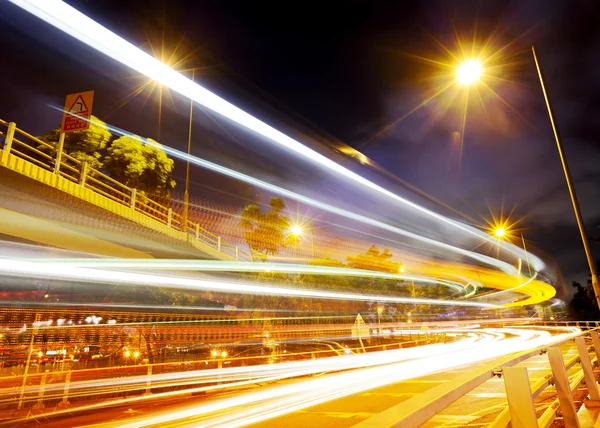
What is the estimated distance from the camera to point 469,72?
13.0m

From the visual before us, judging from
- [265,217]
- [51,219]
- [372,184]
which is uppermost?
[265,217]

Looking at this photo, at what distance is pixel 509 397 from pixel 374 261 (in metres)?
48.2

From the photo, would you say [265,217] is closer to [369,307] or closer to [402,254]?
[402,254]

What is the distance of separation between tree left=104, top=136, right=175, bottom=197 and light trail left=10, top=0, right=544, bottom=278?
13.2 m

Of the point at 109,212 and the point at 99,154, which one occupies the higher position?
the point at 99,154

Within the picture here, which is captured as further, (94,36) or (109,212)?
(109,212)

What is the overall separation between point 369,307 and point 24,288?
42.7 metres

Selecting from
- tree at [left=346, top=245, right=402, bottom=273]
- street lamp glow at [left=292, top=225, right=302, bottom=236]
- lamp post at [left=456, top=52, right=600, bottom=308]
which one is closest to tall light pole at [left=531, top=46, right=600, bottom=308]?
lamp post at [left=456, top=52, right=600, bottom=308]

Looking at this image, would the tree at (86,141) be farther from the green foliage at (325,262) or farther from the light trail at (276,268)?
the green foliage at (325,262)

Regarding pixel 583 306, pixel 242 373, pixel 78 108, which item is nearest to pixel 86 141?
pixel 78 108

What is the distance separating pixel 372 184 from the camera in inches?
765

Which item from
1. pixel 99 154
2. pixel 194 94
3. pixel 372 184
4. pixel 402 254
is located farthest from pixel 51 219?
pixel 402 254

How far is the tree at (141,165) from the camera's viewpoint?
26.0 m

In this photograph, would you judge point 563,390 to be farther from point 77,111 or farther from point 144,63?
point 77,111
